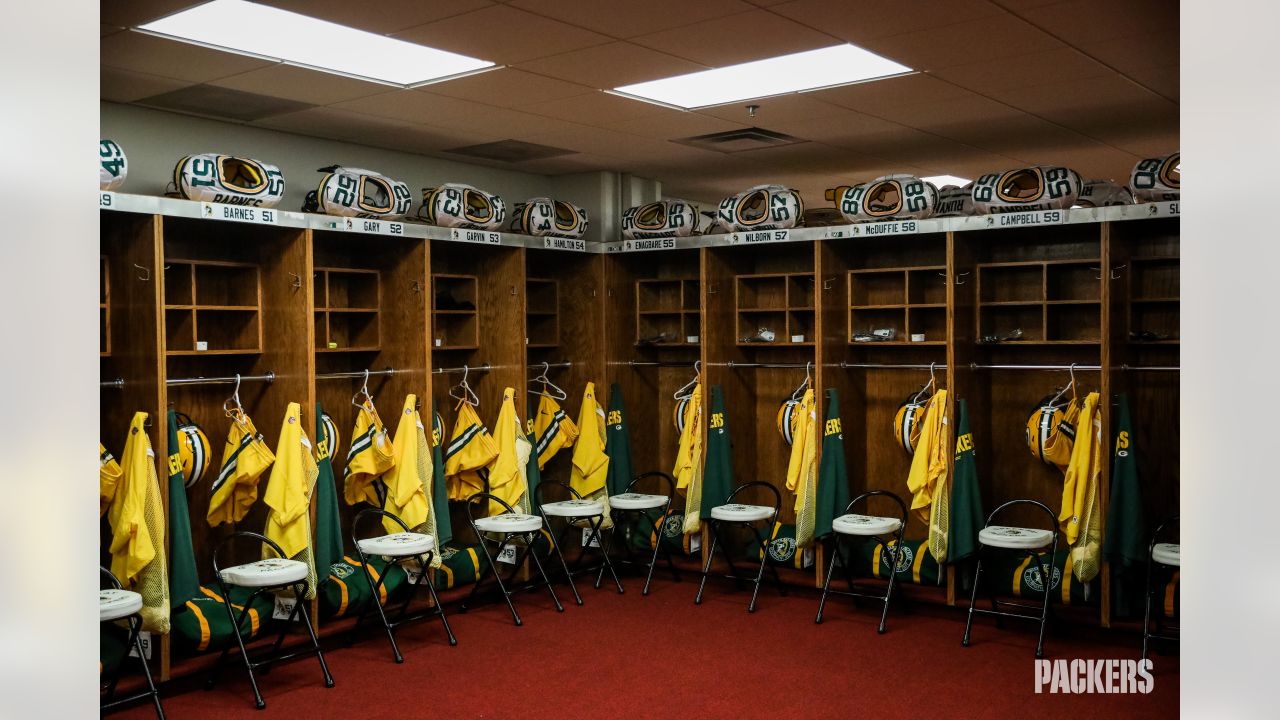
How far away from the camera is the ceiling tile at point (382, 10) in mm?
3699

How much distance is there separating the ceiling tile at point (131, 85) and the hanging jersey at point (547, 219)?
225 centimetres

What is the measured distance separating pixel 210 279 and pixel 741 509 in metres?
3.22

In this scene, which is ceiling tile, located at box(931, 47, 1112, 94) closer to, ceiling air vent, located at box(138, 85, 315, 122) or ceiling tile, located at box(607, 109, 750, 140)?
ceiling tile, located at box(607, 109, 750, 140)

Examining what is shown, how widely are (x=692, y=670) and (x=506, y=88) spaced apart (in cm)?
293

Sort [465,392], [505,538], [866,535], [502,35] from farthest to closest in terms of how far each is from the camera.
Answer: [465,392]
[505,538]
[866,535]
[502,35]

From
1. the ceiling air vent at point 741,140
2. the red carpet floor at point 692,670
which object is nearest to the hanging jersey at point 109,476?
the red carpet floor at point 692,670

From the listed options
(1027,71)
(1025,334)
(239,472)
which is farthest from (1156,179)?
(239,472)

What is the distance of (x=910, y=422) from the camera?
241 inches

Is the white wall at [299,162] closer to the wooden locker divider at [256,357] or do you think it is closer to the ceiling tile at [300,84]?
the wooden locker divider at [256,357]

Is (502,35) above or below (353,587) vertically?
above

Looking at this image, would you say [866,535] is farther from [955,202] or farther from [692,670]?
[955,202]

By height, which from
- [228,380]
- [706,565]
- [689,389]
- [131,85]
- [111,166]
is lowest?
[706,565]

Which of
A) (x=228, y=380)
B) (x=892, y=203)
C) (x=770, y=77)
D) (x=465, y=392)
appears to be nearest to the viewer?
(x=770, y=77)

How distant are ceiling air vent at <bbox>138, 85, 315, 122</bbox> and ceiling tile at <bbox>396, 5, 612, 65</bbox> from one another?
1.34 metres
